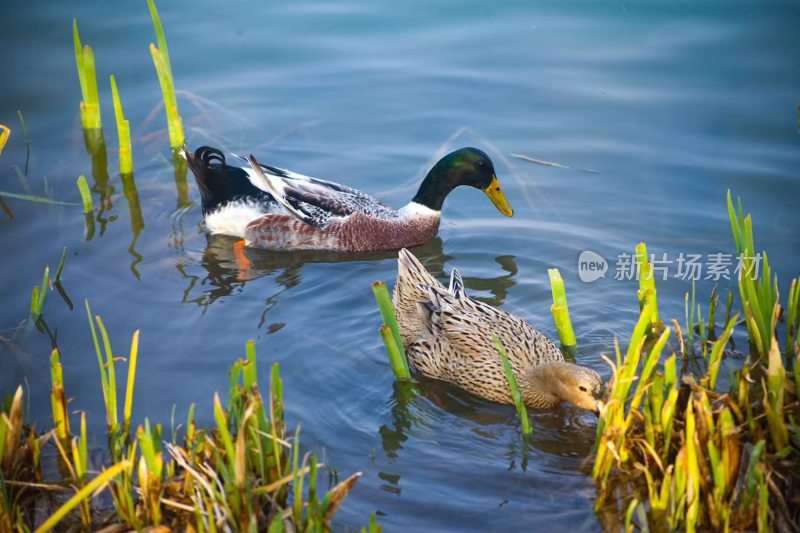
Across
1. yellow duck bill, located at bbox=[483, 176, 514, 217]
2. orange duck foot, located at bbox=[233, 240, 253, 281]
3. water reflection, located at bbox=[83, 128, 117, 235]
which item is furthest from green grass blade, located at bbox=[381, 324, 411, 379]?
water reflection, located at bbox=[83, 128, 117, 235]

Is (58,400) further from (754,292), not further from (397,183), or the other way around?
(397,183)

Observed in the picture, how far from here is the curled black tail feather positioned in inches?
313

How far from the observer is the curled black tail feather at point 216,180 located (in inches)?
313

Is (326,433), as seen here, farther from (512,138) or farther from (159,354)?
(512,138)

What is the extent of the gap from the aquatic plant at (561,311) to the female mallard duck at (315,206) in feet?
6.97

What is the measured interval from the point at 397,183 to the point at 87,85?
2.93 meters

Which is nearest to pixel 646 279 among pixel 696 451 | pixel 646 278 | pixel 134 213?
pixel 646 278

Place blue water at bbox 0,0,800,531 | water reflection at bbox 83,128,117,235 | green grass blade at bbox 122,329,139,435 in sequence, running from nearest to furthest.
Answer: green grass blade at bbox 122,329,139,435
blue water at bbox 0,0,800,531
water reflection at bbox 83,128,117,235

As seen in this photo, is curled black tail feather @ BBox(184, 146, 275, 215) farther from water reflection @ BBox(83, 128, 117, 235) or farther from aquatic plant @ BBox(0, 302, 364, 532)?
aquatic plant @ BBox(0, 302, 364, 532)

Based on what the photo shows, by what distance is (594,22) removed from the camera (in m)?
10.8

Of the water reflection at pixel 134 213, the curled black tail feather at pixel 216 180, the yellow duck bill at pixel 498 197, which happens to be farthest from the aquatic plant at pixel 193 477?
the yellow duck bill at pixel 498 197

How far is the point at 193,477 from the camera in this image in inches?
158

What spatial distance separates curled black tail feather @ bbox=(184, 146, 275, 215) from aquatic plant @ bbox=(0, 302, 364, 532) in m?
3.88

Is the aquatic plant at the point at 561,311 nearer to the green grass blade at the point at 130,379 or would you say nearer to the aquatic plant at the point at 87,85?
the green grass blade at the point at 130,379
